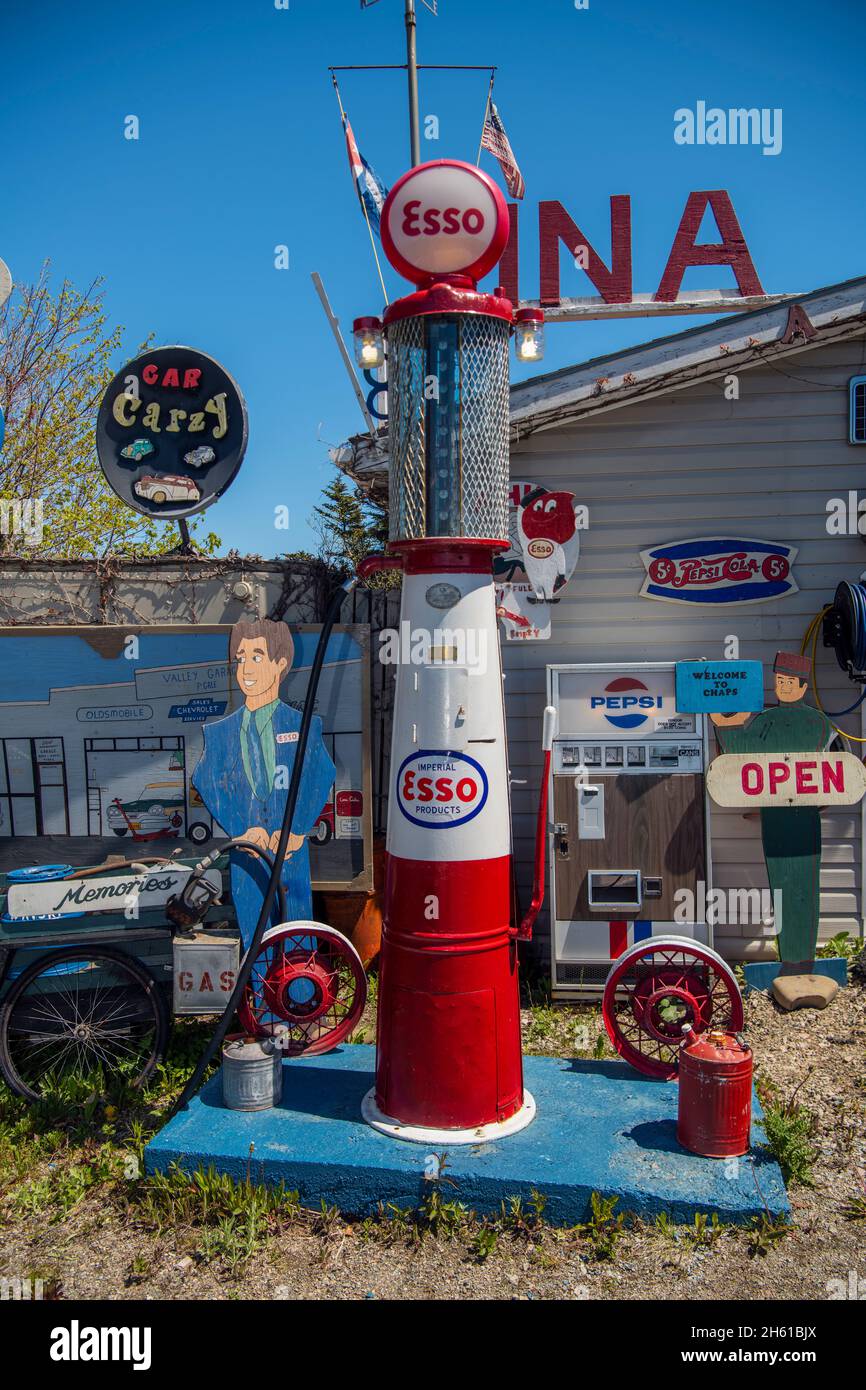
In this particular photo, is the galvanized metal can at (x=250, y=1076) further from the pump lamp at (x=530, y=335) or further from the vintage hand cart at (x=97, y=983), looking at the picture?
the pump lamp at (x=530, y=335)

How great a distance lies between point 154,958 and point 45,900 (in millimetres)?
710

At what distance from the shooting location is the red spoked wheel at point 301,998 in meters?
5.65

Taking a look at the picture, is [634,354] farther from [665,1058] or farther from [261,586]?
[665,1058]

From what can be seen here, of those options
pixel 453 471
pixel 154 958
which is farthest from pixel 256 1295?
pixel 453 471

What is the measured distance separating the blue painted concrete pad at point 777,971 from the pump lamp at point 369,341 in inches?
191

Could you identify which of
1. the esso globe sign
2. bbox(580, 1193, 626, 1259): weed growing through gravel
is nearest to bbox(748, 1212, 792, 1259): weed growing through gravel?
bbox(580, 1193, 626, 1259): weed growing through gravel

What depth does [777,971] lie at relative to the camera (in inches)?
285

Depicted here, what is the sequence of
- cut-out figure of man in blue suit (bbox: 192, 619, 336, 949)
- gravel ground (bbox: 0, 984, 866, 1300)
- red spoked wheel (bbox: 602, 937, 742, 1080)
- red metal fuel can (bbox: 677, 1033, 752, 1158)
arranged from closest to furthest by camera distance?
gravel ground (bbox: 0, 984, 866, 1300) < red metal fuel can (bbox: 677, 1033, 752, 1158) < red spoked wheel (bbox: 602, 937, 742, 1080) < cut-out figure of man in blue suit (bbox: 192, 619, 336, 949)

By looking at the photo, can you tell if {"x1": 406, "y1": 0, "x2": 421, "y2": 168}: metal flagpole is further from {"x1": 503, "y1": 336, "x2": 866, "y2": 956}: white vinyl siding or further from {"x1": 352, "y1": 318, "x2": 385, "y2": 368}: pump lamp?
{"x1": 352, "y1": 318, "x2": 385, "y2": 368}: pump lamp

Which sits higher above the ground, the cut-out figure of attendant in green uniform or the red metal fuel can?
the cut-out figure of attendant in green uniform

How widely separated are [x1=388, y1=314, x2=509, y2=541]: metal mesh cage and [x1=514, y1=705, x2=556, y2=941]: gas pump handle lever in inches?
65.2

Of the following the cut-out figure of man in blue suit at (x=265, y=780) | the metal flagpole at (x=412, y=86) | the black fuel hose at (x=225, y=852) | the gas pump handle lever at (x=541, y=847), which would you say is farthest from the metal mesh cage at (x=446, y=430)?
the metal flagpole at (x=412, y=86)

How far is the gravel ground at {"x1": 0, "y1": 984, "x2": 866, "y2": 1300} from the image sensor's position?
421 centimetres

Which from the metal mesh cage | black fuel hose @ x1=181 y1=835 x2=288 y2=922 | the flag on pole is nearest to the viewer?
the metal mesh cage
